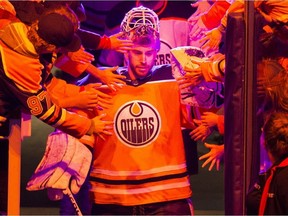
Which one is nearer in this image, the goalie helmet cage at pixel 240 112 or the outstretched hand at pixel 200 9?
the goalie helmet cage at pixel 240 112

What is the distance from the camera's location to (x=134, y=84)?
3910mm

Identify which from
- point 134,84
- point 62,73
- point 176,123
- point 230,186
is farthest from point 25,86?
point 230,186

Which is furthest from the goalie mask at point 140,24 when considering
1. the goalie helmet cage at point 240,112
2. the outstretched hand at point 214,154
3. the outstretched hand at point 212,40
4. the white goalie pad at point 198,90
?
the outstretched hand at point 214,154

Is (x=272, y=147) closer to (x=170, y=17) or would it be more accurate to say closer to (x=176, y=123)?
(x=176, y=123)

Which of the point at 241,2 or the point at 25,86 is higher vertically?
the point at 241,2

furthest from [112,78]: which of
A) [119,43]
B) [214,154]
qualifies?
[214,154]

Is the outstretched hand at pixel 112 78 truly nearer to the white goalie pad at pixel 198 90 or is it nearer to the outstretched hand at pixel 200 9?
the white goalie pad at pixel 198 90

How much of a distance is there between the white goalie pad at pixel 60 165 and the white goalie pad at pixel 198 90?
2.19ft

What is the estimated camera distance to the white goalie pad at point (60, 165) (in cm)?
388

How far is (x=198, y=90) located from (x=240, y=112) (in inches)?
17.2

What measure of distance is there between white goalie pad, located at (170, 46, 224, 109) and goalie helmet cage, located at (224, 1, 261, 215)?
1.08 feet

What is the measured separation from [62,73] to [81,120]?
11.8 inches

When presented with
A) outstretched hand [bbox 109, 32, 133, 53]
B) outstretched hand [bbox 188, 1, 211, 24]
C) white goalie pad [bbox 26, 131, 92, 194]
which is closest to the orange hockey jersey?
white goalie pad [bbox 26, 131, 92, 194]

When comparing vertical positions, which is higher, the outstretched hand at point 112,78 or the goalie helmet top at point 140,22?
the goalie helmet top at point 140,22
